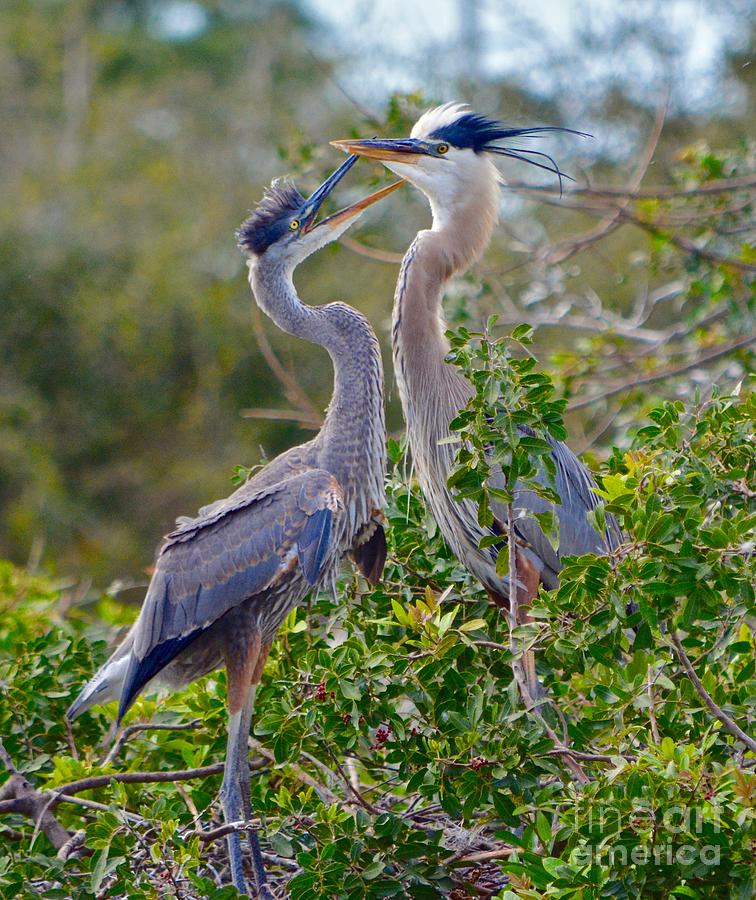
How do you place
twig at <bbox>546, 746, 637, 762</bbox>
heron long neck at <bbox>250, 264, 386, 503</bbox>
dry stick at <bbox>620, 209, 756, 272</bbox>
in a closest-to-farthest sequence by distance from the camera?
twig at <bbox>546, 746, 637, 762</bbox> < heron long neck at <bbox>250, 264, 386, 503</bbox> < dry stick at <bbox>620, 209, 756, 272</bbox>

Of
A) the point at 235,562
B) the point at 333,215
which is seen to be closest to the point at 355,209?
the point at 333,215

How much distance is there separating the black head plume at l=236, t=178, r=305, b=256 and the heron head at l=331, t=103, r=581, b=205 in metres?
0.27

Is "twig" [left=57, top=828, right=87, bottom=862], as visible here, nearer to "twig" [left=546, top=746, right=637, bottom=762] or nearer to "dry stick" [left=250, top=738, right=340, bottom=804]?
"dry stick" [left=250, top=738, right=340, bottom=804]

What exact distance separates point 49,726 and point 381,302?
10.8 meters

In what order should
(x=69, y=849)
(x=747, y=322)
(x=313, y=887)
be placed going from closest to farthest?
1. (x=313, y=887)
2. (x=69, y=849)
3. (x=747, y=322)

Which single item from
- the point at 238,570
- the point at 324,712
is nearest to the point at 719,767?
the point at 324,712

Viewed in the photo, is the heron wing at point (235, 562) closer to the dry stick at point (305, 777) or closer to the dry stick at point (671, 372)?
the dry stick at point (305, 777)

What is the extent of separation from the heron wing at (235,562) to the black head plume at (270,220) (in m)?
0.96

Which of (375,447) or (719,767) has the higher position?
(375,447)

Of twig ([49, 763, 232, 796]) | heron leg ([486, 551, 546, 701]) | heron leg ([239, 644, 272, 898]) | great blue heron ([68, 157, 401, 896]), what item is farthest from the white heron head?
twig ([49, 763, 232, 796])

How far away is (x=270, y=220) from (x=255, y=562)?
1252 mm

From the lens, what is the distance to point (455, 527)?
412 centimetres

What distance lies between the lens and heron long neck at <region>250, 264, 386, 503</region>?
4.26 metres

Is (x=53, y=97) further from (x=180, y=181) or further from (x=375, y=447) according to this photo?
(x=375, y=447)
